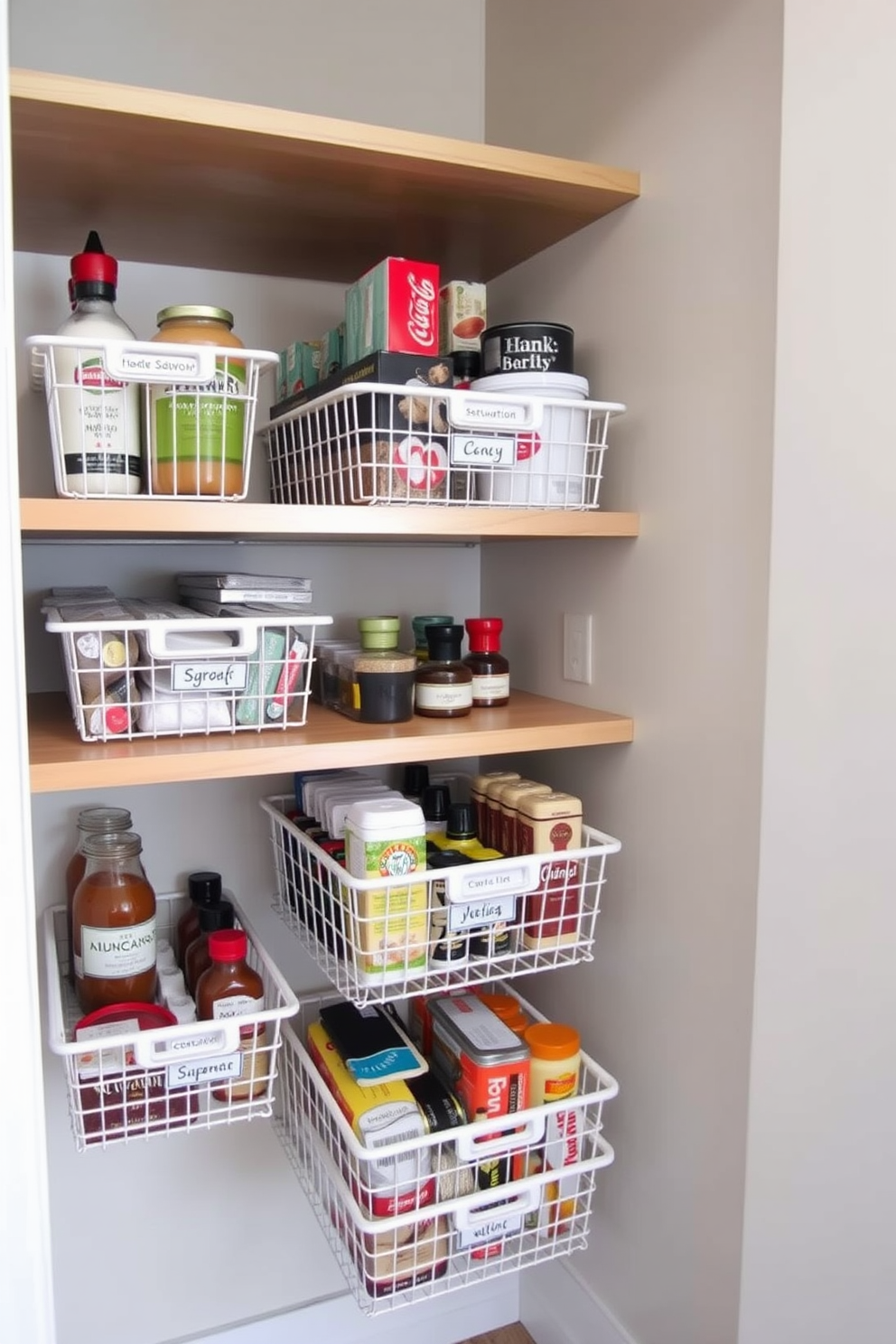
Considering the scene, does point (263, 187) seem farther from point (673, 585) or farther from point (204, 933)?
point (204, 933)

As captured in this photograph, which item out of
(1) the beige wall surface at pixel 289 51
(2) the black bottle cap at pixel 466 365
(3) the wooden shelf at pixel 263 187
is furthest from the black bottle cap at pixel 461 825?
(1) the beige wall surface at pixel 289 51

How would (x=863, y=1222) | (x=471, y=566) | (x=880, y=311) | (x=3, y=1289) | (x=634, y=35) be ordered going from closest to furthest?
(x=3, y=1289) < (x=880, y=311) < (x=863, y=1222) < (x=634, y=35) < (x=471, y=566)

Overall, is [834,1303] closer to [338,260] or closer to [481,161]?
[481,161]

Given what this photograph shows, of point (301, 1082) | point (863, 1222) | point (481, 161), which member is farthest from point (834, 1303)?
point (481, 161)

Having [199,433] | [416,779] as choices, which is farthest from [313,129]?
[416,779]

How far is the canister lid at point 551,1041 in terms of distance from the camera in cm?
122

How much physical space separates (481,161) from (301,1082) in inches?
45.9

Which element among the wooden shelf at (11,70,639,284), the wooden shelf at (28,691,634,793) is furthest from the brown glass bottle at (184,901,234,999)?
the wooden shelf at (11,70,639,284)

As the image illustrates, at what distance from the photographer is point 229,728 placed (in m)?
1.10

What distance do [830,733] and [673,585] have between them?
0.28 meters

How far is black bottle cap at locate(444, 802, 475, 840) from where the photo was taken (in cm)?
124

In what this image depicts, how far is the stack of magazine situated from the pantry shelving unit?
2.8 inches

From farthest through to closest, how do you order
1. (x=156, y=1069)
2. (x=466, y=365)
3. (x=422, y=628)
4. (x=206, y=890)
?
(x=422, y=628) → (x=206, y=890) → (x=466, y=365) → (x=156, y=1069)

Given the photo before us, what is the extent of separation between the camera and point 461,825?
1.24 m
